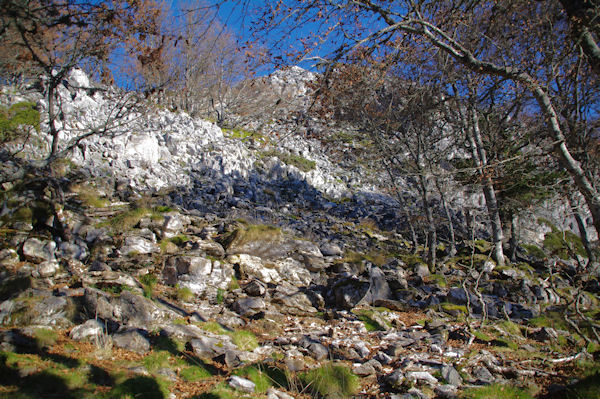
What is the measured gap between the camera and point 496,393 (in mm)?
3305

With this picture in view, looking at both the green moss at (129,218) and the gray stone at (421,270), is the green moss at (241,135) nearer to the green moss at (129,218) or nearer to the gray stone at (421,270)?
the green moss at (129,218)

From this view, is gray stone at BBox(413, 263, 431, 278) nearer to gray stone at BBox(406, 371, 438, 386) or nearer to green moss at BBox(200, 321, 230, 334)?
gray stone at BBox(406, 371, 438, 386)

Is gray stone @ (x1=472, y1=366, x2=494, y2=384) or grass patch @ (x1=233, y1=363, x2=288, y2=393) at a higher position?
gray stone @ (x1=472, y1=366, x2=494, y2=384)

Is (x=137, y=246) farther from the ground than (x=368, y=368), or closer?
farther from the ground

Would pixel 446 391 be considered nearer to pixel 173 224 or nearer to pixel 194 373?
pixel 194 373

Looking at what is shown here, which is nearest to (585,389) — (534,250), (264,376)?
(264,376)

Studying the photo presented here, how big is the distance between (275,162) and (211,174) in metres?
5.65

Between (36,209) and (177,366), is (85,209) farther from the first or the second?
(177,366)

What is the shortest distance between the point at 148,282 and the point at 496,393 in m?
5.87

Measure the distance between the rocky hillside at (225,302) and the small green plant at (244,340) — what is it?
0.10 ft

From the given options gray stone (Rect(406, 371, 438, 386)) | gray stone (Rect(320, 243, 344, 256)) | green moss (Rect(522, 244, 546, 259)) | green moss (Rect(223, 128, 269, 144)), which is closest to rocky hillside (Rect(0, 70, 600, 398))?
gray stone (Rect(406, 371, 438, 386))

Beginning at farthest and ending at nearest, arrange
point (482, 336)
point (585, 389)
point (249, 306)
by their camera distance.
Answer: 1. point (249, 306)
2. point (482, 336)
3. point (585, 389)

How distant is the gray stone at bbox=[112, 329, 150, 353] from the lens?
3.96 m

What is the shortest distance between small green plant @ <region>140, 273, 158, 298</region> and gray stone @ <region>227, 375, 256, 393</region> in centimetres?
297
